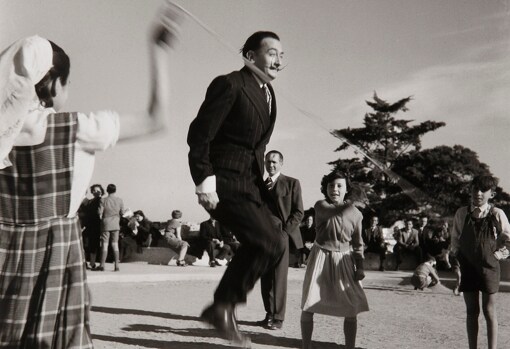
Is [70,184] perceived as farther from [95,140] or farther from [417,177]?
[417,177]

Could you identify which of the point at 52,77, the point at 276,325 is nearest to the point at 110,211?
the point at 276,325

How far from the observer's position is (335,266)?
5.43 metres

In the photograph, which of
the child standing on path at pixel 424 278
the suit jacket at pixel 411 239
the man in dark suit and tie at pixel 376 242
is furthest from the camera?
the suit jacket at pixel 411 239

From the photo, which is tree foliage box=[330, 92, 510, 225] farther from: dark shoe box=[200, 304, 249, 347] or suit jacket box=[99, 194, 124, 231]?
dark shoe box=[200, 304, 249, 347]

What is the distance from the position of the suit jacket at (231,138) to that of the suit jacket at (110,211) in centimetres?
1002

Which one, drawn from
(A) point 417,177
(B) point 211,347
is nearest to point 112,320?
(B) point 211,347

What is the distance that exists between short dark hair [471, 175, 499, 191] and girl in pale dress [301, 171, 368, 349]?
3.36ft

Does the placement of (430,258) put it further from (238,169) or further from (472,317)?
(238,169)

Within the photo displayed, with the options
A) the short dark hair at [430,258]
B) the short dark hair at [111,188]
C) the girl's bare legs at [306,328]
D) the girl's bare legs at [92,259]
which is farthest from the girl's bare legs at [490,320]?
the girl's bare legs at [92,259]

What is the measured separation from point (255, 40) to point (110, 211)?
1010cm

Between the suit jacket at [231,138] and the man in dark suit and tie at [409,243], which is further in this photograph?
the man in dark suit and tie at [409,243]

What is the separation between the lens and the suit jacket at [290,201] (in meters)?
6.68

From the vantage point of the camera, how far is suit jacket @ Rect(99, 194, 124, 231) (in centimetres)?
1319

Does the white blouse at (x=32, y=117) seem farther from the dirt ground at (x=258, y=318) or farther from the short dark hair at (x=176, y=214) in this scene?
the short dark hair at (x=176, y=214)
